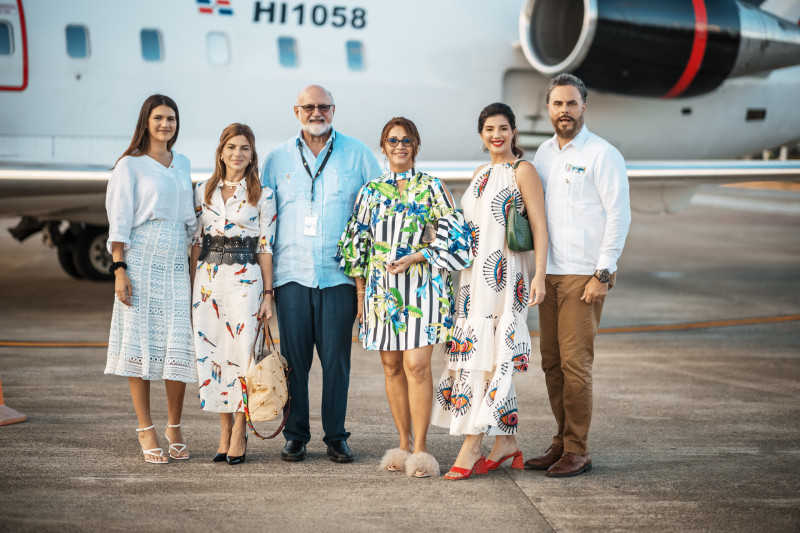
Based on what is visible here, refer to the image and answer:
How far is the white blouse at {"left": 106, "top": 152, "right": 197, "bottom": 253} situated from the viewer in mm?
4824

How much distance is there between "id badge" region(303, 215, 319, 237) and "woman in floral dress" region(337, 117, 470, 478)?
317 mm

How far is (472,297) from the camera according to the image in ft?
15.6

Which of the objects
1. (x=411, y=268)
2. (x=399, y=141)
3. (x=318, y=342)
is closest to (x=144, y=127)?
(x=399, y=141)

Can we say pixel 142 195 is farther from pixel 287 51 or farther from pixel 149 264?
pixel 287 51

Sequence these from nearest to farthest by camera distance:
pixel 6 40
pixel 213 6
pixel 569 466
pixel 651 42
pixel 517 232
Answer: pixel 517 232 < pixel 569 466 < pixel 6 40 < pixel 213 6 < pixel 651 42

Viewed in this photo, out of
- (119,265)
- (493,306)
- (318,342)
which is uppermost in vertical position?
(119,265)

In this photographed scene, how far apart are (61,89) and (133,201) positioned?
4879mm

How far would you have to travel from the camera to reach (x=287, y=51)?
32.3ft

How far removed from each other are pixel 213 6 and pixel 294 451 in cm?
598

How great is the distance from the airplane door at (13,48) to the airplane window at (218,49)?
5.81 ft

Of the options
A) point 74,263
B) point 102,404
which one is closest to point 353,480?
point 102,404

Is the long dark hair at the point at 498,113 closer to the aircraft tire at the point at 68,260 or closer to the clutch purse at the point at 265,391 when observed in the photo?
the clutch purse at the point at 265,391

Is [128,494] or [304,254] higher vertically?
[304,254]

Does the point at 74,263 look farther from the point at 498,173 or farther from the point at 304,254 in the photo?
the point at 498,173
